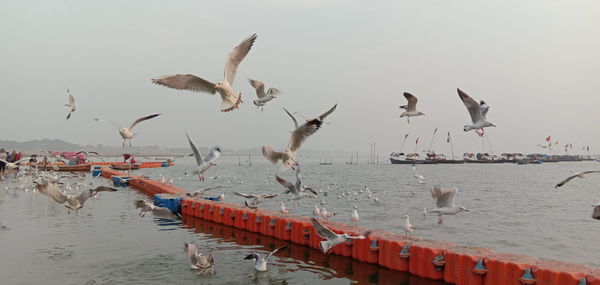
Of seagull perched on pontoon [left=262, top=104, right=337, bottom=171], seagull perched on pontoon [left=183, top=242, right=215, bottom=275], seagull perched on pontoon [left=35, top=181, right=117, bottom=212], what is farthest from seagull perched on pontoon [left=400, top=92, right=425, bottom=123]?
seagull perched on pontoon [left=35, top=181, right=117, bottom=212]

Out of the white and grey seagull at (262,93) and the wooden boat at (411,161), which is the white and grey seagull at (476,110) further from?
the wooden boat at (411,161)

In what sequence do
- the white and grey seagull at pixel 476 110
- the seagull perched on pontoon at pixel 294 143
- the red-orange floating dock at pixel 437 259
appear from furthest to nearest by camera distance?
1. the white and grey seagull at pixel 476 110
2. the seagull perched on pontoon at pixel 294 143
3. the red-orange floating dock at pixel 437 259

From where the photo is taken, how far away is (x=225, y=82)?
8852mm

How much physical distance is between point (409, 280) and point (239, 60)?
6.97 m

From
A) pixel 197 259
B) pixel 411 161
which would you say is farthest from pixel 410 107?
pixel 411 161

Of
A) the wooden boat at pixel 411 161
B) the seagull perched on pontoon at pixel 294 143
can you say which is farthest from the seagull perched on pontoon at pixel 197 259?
the wooden boat at pixel 411 161

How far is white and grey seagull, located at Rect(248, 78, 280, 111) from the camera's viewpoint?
33.7ft

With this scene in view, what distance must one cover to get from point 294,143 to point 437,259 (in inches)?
181

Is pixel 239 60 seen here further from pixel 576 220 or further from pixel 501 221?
pixel 576 220

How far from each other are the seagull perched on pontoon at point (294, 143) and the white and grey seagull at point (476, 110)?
314 centimetres

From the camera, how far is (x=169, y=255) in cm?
1423

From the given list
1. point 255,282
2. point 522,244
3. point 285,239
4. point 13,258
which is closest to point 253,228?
point 285,239

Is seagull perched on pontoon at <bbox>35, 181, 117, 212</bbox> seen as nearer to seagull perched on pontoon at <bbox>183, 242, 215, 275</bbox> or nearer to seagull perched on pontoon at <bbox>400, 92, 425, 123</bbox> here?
seagull perched on pontoon at <bbox>183, 242, 215, 275</bbox>

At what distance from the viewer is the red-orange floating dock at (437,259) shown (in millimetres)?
8953
